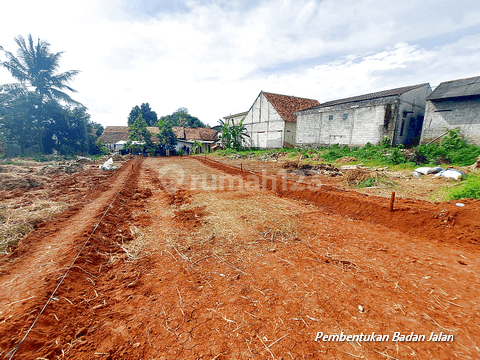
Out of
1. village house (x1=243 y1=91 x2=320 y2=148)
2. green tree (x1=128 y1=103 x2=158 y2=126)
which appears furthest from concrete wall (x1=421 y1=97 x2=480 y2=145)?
green tree (x1=128 y1=103 x2=158 y2=126)

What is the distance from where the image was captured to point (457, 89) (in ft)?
44.1

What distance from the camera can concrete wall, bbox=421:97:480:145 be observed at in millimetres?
12398

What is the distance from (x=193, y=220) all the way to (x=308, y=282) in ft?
11.0

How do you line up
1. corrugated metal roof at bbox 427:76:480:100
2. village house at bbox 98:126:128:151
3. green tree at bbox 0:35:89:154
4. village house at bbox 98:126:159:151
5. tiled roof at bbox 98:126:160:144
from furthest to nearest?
tiled roof at bbox 98:126:160:144, village house at bbox 98:126:128:151, village house at bbox 98:126:159:151, green tree at bbox 0:35:89:154, corrugated metal roof at bbox 427:76:480:100

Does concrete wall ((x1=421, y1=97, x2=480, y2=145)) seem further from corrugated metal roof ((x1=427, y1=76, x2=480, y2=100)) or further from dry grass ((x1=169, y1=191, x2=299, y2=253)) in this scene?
dry grass ((x1=169, y1=191, x2=299, y2=253))

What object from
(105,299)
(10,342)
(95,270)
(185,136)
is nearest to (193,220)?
(95,270)

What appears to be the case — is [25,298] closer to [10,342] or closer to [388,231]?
[10,342]

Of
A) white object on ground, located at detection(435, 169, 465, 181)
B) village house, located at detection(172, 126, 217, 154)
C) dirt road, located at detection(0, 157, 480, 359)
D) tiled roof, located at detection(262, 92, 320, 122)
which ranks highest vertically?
tiled roof, located at detection(262, 92, 320, 122)

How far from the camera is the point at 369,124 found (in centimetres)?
1714

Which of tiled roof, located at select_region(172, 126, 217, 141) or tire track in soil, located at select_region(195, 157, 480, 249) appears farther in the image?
tiled roof, located at select_region(172, 126, 217, 141)

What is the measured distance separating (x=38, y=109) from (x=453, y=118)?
4022cm

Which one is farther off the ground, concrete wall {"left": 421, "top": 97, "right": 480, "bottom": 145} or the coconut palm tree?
the coconut palm tree

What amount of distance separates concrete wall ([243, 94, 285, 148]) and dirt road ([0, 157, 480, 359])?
69.6 feet

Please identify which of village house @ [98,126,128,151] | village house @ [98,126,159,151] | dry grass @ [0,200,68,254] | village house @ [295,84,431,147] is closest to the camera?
dry grass @ [0,200,68,254]
